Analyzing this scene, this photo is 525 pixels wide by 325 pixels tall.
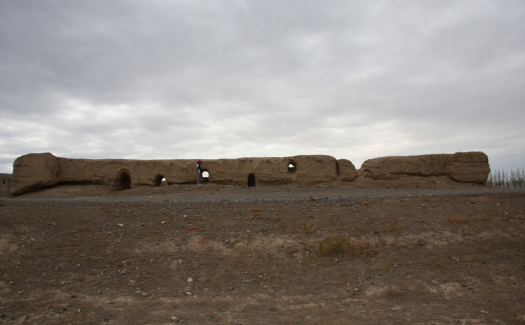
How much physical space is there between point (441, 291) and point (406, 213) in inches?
109

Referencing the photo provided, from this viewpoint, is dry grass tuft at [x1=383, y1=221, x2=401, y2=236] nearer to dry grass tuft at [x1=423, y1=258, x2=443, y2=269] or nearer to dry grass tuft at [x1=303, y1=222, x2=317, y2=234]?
dry grass tuft at [x1=423, y1=258, x2=443, y2=269]

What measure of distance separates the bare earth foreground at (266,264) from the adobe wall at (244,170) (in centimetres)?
746

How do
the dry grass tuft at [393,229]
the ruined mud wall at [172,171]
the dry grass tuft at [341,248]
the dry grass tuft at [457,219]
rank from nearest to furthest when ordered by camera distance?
the dry grass tuft at [341,248], the dry grass tuft at [393,229], the dry grass tuft at [457,219], the ruined mud wall at [172,171]

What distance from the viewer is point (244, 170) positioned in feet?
50.2

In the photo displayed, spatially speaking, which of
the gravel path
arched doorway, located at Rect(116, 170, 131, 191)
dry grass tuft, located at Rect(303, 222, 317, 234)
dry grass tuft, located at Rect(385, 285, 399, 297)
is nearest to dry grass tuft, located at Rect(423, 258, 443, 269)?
dry grass tuft, located at Rect(385, 285, 399, 297)

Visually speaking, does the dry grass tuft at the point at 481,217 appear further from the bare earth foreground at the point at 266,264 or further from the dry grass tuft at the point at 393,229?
the dry grass tuft at the point at 393,229

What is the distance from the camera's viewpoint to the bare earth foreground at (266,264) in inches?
149

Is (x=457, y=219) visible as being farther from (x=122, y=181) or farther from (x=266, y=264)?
(x=122, y=181)

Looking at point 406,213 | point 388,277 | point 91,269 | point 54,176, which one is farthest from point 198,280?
point 54,176

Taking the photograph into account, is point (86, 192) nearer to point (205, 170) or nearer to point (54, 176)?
point (54, 176)

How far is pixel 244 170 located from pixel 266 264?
10.2 meters

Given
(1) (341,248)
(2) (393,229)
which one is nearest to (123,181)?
(1) (341,248)

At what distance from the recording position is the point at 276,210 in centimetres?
728

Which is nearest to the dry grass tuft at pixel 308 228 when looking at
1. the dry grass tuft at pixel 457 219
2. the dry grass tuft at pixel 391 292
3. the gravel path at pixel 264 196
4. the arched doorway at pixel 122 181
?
the dry grass tuft at pixel 391 292
